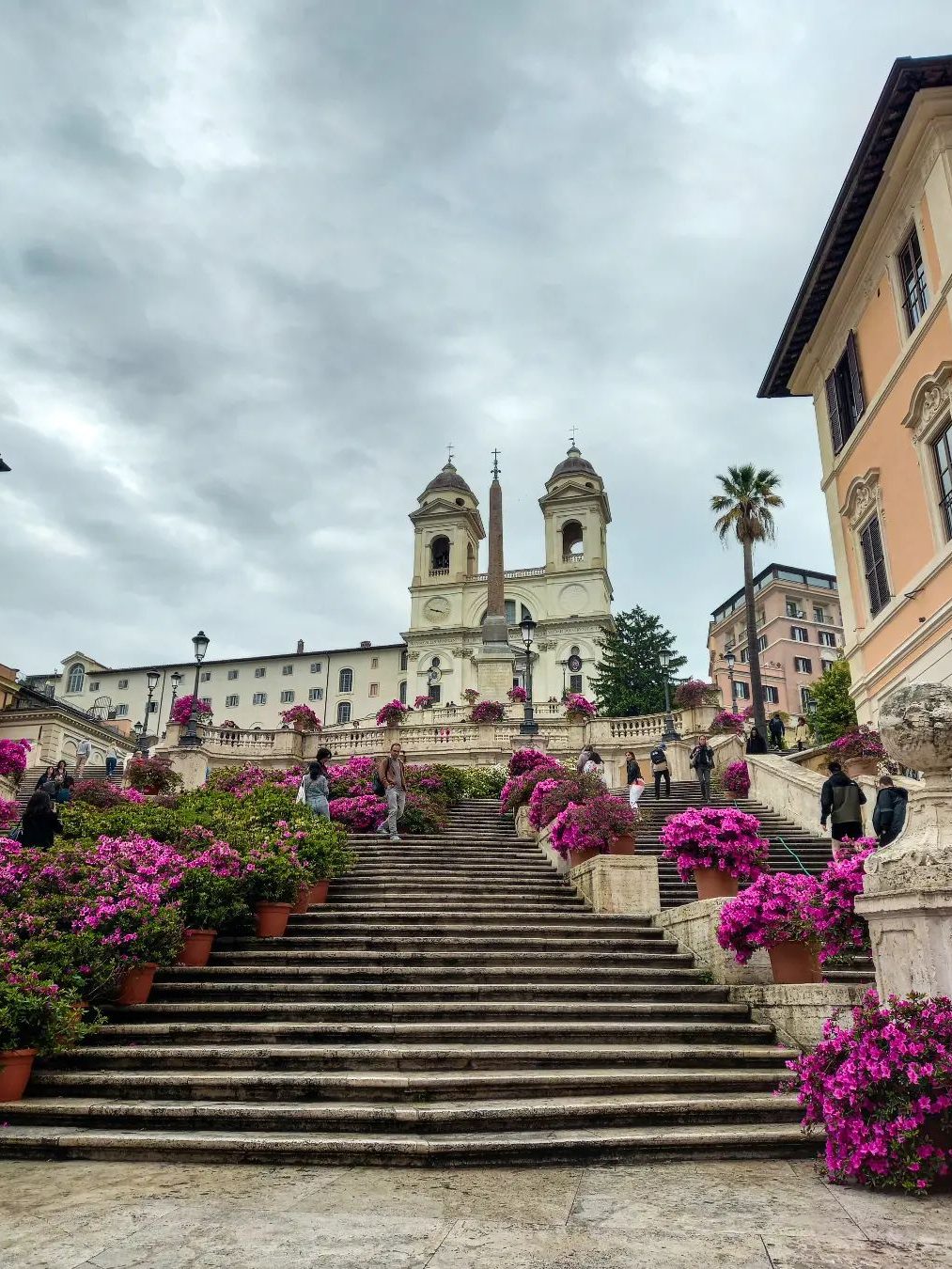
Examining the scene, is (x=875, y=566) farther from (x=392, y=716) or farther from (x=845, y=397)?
(x=392, y=716)

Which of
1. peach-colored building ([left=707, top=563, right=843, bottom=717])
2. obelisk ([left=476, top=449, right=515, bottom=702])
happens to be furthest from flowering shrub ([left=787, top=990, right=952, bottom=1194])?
peach-colored building ([left=707, top=563, right=843, bottom=717])

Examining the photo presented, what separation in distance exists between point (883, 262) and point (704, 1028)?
16340 millimetres

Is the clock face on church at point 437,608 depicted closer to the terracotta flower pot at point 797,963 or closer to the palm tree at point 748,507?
the palm tree at point 748,507

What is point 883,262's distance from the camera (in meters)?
17.6

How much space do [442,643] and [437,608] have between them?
3578 mm

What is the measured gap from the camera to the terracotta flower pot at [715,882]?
30.3 feet

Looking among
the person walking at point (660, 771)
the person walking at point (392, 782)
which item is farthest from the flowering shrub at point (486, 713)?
the person walking at point (392, 782)

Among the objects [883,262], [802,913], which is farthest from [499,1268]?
[883,262]

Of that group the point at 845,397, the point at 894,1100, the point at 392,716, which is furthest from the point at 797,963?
the point at 392,716

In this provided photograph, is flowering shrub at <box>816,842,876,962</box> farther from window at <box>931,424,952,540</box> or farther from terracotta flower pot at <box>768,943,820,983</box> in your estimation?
window at <box>931,424,952,540</box>

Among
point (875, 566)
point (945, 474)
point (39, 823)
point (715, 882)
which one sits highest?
point (945, 474)

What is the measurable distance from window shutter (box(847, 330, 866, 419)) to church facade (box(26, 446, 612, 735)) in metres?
50.6

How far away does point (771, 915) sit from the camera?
282 inches

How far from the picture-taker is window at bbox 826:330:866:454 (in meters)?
19.1
